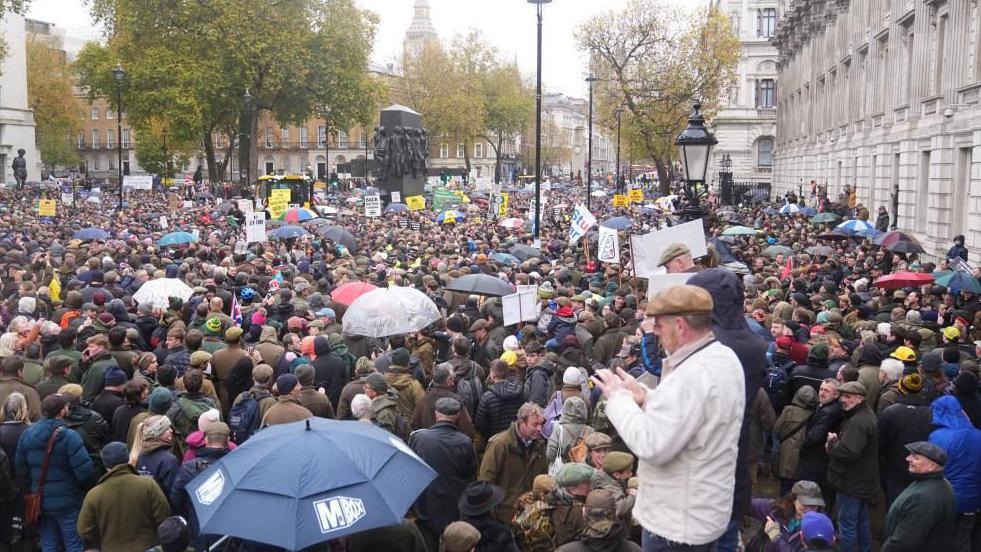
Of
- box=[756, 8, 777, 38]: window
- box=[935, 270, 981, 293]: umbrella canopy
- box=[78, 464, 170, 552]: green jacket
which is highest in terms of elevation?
box=[756, 8, 777, 38]: window

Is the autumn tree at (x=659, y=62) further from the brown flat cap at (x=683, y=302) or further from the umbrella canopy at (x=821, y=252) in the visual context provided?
the brown flat cap at (x=683, y=302)

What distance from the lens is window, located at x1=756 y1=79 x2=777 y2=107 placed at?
3034 inches

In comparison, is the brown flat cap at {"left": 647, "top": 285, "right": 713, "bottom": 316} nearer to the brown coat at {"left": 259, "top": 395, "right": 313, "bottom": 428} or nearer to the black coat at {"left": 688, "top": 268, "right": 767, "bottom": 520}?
the black coat at {"left": 688, "top": 268, "right": 767, "bottom": 520}

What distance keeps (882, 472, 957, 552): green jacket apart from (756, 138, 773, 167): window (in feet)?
241

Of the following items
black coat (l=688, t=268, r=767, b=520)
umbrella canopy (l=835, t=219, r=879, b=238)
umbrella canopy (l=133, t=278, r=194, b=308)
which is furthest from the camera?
umbrella canopy (l=835, t=219, r=879, b=238)

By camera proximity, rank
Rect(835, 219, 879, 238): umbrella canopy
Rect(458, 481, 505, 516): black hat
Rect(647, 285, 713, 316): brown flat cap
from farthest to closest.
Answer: Rect(835, 219, 879, 238): umbrella canopy, Rect(458, 481, 505, 516): black hat, Rect(647, 285, 713, 316): brown flat cap

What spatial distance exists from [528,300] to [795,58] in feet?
171

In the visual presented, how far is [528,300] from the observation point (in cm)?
1125

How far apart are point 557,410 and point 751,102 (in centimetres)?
7356

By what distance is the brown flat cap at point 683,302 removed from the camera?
3557 millimetres

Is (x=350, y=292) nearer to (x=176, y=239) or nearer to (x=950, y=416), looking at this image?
(x=176, y=239)

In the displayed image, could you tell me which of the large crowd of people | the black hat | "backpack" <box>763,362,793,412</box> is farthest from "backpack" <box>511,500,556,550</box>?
"backpack" <box>763,362,793,412</box>

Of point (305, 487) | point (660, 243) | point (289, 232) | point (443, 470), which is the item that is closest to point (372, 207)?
point (289, 232)

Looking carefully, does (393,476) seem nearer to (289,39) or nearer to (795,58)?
(289,39)
